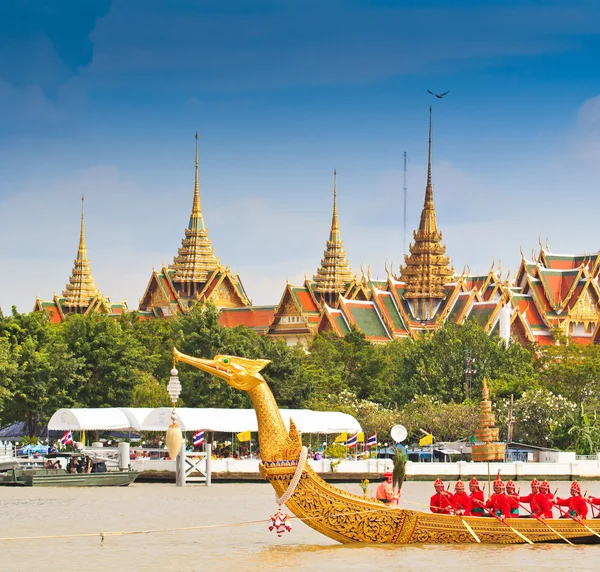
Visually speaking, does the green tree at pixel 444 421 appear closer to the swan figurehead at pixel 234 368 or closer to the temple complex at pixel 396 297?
the temple complex at pixel 396 297

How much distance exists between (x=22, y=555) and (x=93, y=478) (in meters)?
14.2

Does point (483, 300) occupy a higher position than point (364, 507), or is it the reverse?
point (483, 300)

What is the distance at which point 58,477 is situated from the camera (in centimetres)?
3803

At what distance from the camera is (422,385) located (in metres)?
62.5

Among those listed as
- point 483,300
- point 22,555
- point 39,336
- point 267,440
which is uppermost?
point 483,300

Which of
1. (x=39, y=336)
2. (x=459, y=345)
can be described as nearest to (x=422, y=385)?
(x=459, y=345)

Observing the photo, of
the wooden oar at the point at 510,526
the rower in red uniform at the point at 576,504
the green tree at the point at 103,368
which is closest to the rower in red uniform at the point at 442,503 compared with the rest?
the wooden oar at the point at 510,526

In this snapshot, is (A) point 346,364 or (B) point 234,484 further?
(A) point 346,364

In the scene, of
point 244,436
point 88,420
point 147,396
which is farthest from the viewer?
point 147,396

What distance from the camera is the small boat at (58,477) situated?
125 feet

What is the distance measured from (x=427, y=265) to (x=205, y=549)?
7433 centimetres

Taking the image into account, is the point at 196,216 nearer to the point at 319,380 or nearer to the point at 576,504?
the point at 319,380

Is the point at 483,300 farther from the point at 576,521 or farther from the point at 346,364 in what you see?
the point at 576,521

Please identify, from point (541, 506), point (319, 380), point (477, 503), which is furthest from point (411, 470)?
point (477, 503)
